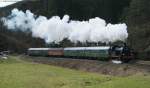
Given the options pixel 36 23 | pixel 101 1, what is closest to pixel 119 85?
pixel 36 23

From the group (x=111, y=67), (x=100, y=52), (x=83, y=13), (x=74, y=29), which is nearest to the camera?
(x=111, y=67)

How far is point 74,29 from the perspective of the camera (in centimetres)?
9600

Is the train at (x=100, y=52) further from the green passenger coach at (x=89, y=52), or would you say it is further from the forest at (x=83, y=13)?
the forest at (x=83, y=13)

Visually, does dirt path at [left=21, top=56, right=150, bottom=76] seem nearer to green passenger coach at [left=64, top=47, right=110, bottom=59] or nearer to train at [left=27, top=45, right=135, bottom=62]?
train at [left=27, top=45, right=135, bottom=62]

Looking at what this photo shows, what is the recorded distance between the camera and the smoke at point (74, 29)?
71.9m

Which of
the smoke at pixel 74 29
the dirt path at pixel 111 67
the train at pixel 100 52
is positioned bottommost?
the dirt path at pixel 111 67

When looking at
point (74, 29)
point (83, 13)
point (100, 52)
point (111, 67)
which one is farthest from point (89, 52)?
point (83, 13)

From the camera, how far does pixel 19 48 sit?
486 feet

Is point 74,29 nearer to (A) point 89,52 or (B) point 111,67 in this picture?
(A) point 89,52

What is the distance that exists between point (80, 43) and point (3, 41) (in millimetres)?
36620

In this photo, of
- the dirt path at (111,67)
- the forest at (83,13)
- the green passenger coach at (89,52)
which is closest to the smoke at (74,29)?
the forest at (83,13)

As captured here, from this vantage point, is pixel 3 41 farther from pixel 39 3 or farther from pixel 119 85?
pixel 119 85

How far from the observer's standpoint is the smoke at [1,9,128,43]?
71.9 meters

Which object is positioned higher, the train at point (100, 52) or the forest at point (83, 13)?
the forest at point (83, 13)
